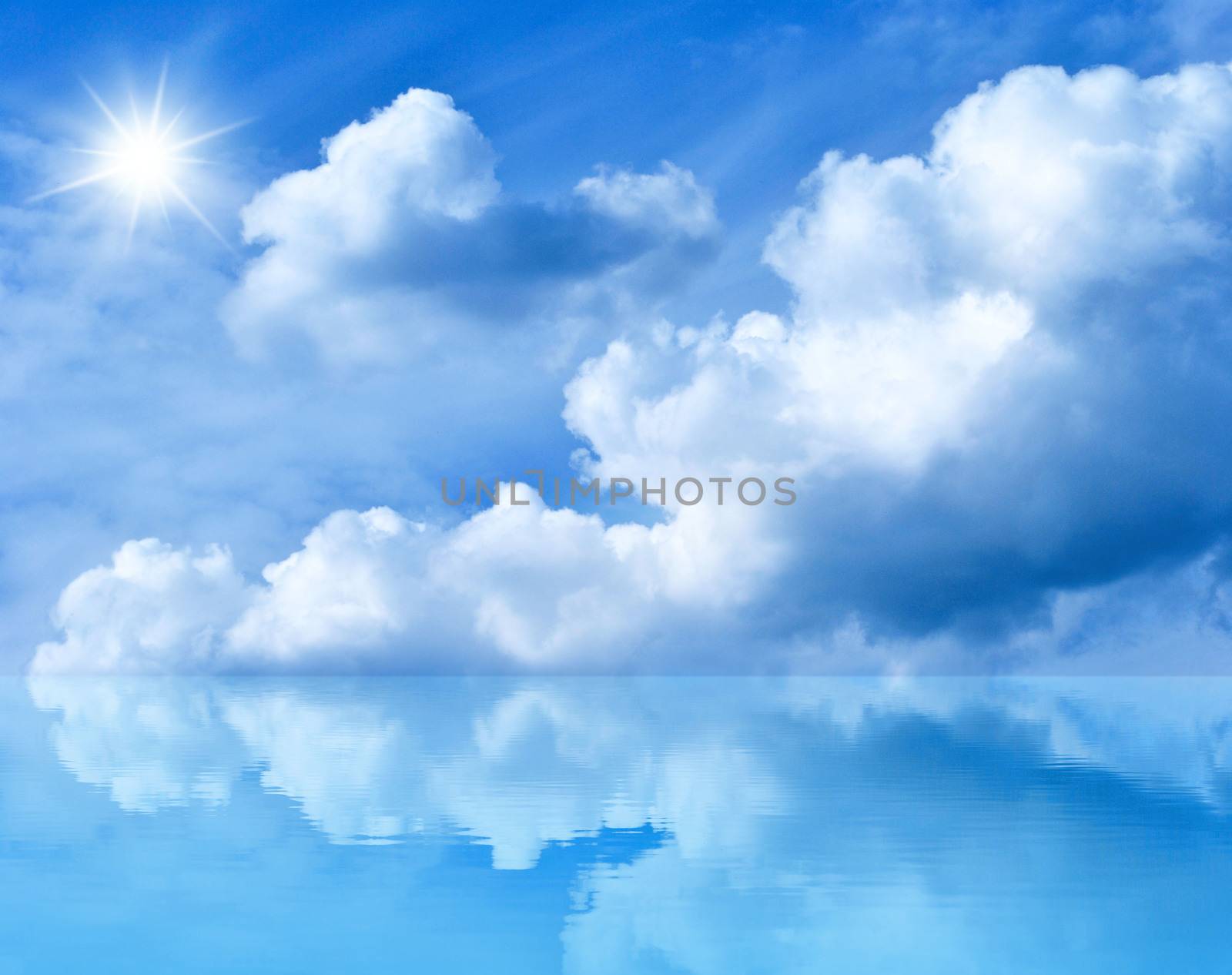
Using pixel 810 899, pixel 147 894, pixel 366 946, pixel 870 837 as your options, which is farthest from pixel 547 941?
pixel 870 837

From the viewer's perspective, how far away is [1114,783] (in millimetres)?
43594

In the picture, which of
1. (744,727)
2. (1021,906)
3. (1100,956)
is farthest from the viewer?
(744,727)

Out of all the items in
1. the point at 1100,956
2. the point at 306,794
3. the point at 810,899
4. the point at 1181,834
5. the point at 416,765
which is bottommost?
the point at 1100,956

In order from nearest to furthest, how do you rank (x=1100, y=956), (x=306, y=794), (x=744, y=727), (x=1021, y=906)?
(x=1100, y=956) → (x=1021, y=906) → (x=306, y=794) → (x=744, y=727)

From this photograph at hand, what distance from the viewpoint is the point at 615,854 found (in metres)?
30.4

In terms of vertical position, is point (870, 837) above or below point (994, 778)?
below

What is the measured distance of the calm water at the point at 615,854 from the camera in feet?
74.8

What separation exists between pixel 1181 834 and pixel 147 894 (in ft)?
88.6

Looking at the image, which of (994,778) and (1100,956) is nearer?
(1100,956)

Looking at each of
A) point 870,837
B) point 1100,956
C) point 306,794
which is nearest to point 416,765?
point 306,794

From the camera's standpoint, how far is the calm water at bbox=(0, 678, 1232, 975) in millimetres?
22797

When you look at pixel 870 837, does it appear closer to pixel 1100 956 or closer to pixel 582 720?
pixel 1100 956

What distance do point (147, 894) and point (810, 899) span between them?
48.0 ft

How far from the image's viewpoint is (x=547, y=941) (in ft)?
75.6
